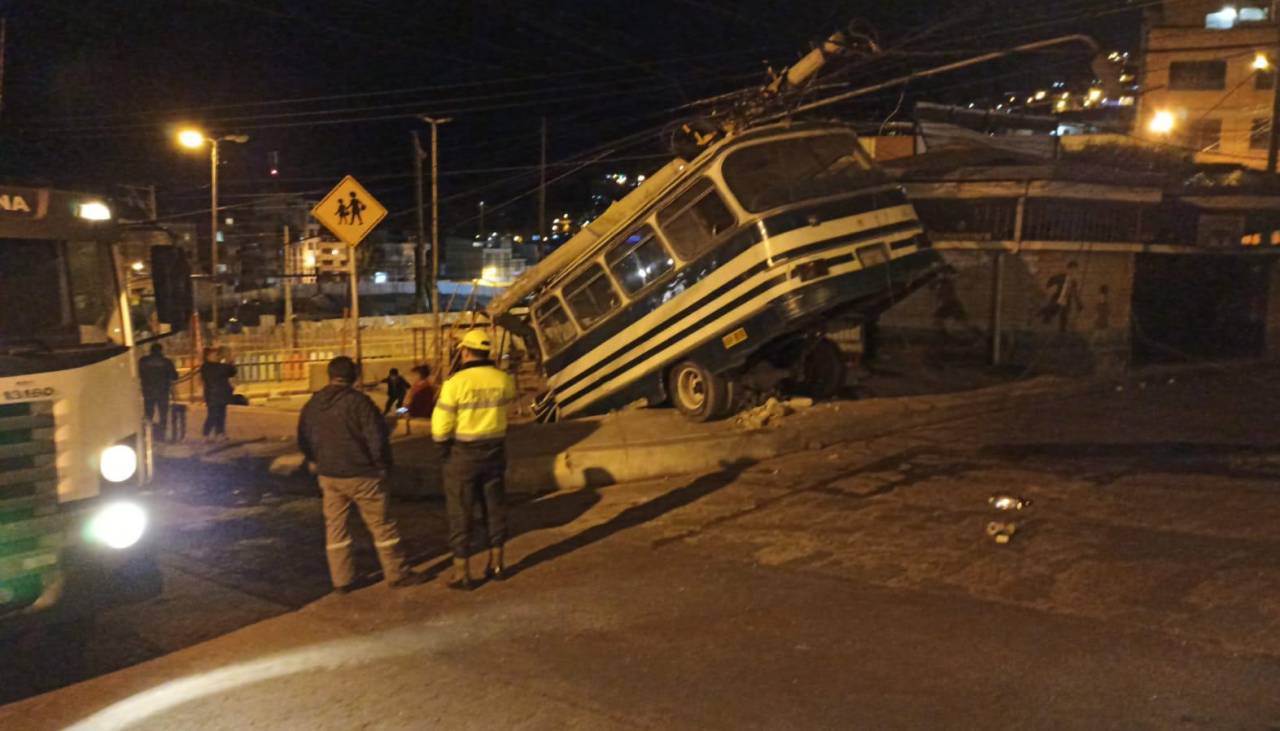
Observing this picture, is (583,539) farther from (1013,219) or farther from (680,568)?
(1013,219)

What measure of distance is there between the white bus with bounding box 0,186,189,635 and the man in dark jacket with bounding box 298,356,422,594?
3.53 ft

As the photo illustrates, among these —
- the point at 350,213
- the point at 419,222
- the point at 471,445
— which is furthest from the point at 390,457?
the point at 419,222

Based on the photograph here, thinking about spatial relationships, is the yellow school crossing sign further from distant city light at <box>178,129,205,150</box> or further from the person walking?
distant city light at <box>178,129,205,150</box>

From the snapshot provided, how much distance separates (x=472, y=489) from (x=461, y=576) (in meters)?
0.62

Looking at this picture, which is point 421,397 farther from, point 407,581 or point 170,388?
point 407,581

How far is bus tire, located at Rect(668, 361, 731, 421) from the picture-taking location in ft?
39.9

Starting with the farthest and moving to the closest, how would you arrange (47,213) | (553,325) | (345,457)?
1. (553,325)
2. (345,457)
3. (47,213)

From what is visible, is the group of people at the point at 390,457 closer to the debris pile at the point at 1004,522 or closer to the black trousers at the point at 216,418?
the debris pile at the point at 1004,522

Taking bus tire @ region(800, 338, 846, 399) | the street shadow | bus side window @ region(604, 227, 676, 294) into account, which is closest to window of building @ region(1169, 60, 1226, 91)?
bus tire @ region(800, 338, 846, 399)

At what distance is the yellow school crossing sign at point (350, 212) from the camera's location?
37.3 feet

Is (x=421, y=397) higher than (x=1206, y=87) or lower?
lower

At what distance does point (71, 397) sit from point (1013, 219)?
50.1 feet

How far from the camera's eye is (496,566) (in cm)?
736

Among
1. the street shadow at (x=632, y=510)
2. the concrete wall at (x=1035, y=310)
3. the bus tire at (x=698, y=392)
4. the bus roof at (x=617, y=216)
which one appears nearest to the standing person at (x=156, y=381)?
the bus roof at (x=617, y=216)
